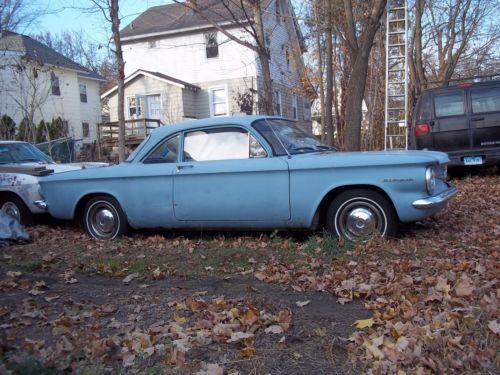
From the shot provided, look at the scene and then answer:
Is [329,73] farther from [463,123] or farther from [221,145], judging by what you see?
[221,145]

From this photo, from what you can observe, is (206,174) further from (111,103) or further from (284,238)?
(111,103)

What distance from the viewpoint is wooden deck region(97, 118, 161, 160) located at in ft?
74.2

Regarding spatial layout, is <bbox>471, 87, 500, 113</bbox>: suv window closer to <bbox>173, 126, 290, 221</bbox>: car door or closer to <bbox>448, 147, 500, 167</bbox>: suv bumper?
<bbox>448, 147, 500, 167</bbox>: suv bumper

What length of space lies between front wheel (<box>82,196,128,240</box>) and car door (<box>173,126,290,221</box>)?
98cm

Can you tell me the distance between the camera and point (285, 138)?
20.4 feet

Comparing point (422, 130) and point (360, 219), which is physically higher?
point (422, 130)

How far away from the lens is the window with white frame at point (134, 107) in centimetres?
Answer: 2561

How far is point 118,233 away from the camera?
694cm

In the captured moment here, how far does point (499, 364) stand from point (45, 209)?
6374 millimetres

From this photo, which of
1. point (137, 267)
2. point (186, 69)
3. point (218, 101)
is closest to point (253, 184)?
point (137, 267)

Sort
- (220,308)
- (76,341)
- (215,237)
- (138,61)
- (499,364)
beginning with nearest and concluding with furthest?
(499,364)
(76,341)
(220,308)
(215,237)
(138,61)

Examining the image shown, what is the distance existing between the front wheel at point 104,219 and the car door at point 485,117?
6.62 metres

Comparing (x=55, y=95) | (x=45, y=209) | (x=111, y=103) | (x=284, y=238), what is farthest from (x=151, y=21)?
(x=284, y=238)

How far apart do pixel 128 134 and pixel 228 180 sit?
18.6 meters
